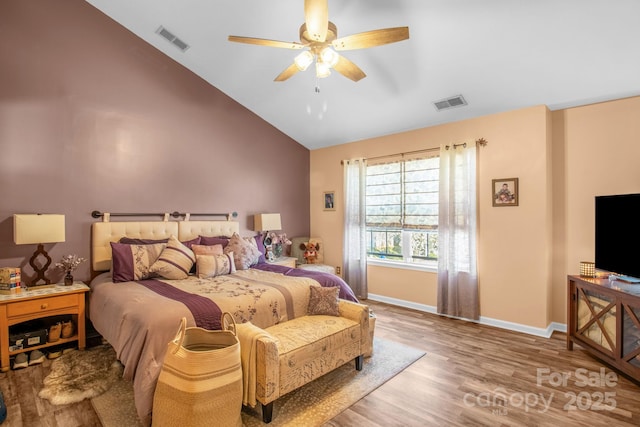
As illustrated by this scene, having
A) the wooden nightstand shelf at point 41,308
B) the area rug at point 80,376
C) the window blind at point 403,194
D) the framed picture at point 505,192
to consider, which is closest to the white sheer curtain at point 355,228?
the window blind at point 403,194

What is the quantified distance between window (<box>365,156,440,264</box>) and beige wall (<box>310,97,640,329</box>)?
0.65 m

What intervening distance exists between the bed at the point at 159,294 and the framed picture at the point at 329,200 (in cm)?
182

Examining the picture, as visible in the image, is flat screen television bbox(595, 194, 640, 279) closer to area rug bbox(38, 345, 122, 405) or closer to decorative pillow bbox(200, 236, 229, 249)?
decorative pillow bbox(200, 236, 229, 249)

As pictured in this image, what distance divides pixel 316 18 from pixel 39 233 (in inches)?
120

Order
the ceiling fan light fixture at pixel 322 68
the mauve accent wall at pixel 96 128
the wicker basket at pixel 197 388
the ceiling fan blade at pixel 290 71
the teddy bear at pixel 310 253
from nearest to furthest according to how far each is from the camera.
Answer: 1. the wicker basket at pixel 197 388
2. the ceiling fan light fixture at pixel 322 68
3. the ceiling fan blade at pixel 290 71
4. the mauve accent wall at pixel 96 128
5. the teddy bear at pixel 310 253

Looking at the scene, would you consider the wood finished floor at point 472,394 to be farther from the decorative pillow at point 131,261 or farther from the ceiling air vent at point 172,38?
the ceiling air vent at point 172,38

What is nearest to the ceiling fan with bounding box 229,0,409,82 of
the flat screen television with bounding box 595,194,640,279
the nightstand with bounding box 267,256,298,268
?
the flat screen television with bounding box 595,194,640,279

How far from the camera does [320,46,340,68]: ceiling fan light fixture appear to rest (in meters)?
2.32

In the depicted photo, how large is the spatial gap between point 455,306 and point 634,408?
195cm

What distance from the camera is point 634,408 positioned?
2.24m

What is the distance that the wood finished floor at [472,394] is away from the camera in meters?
2.12

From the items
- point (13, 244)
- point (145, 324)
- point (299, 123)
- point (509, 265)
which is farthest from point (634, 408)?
point (13, 244)

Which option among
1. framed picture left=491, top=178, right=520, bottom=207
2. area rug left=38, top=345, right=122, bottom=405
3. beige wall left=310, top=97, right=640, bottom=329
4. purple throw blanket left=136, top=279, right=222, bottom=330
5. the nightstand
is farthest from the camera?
the nightstand

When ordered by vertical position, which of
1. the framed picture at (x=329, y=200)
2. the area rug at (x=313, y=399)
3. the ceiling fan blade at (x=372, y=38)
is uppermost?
the ceiling fan blade at (x=372, y=38)
